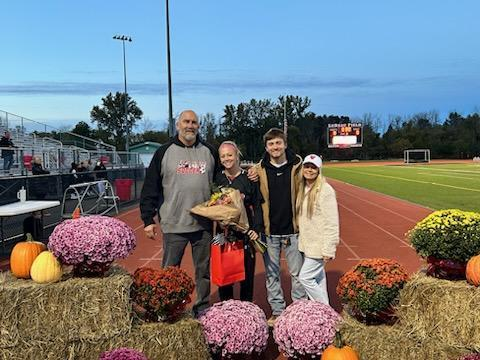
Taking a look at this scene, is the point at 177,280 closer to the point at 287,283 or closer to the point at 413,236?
the point at 413,236

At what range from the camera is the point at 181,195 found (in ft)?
15.4

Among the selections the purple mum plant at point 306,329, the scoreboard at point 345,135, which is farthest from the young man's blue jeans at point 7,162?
the scoreboard at point 345,135

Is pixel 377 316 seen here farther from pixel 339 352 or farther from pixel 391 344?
pixel 339 352

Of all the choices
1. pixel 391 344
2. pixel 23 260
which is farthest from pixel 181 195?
pixel 391 344

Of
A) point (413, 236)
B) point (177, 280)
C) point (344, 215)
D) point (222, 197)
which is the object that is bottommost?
point (344, 215)

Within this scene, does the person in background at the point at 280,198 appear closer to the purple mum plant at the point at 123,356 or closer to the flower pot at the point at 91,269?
the flower pot at the point at 91,269

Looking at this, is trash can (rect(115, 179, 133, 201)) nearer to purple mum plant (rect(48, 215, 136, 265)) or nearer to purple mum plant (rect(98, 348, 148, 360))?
purple mum plant (rect(48, 215, 136, 265))

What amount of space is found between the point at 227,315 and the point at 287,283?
3001mm

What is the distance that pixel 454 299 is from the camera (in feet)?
12.1

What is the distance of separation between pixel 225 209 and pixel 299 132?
100 metres

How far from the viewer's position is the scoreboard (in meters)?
82.0

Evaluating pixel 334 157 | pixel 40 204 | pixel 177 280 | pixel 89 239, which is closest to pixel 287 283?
pixel 177 280

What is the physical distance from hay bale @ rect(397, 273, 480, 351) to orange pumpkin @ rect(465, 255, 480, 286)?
5 cm

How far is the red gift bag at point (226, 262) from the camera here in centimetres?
471
